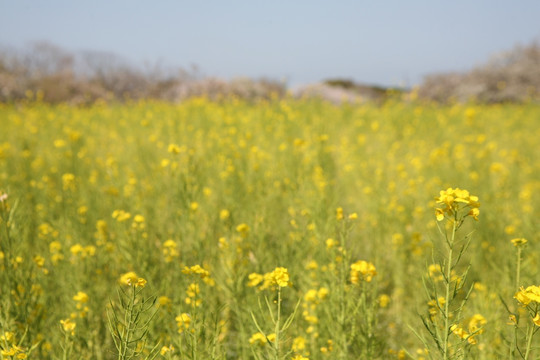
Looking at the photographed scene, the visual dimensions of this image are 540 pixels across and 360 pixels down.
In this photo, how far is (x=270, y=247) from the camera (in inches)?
98.3

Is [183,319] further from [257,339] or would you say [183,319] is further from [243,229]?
[243,229]

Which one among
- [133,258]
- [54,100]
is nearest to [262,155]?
[133,258]

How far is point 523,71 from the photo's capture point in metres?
13.9

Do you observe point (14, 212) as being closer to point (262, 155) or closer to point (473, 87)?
point (262, 155)

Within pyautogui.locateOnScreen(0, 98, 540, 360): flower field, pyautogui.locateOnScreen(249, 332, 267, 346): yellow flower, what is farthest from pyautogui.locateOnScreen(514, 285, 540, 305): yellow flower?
pyautogui.locateOnScreen(249, 332, 267, 346): yellow flower

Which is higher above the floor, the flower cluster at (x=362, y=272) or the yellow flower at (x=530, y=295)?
the yellow flower at (x=530, y=295)

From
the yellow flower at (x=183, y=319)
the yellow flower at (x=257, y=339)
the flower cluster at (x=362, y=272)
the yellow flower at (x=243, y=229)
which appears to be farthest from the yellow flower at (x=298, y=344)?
the yellow flower at (x=243, y=229)

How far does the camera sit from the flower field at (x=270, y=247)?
1.53 metres

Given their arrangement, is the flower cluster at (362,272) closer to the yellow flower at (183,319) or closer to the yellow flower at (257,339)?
the yellow flower at (257,339)

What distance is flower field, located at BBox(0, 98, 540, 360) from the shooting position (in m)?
1.53

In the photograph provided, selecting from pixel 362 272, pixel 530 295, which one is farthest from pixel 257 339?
pixel 530 295

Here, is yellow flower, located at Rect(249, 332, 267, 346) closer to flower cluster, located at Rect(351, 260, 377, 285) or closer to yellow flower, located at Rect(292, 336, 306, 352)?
yellow flower, located at Rect(292, 336, 306, 352)

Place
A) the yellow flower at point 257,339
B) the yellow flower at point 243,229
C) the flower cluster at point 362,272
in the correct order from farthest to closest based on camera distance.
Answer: the yellow flower at point 243,229, the flower cluster at point 362,272, the yellow flower at point 257,339

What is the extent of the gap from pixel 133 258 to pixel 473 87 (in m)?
14.5
